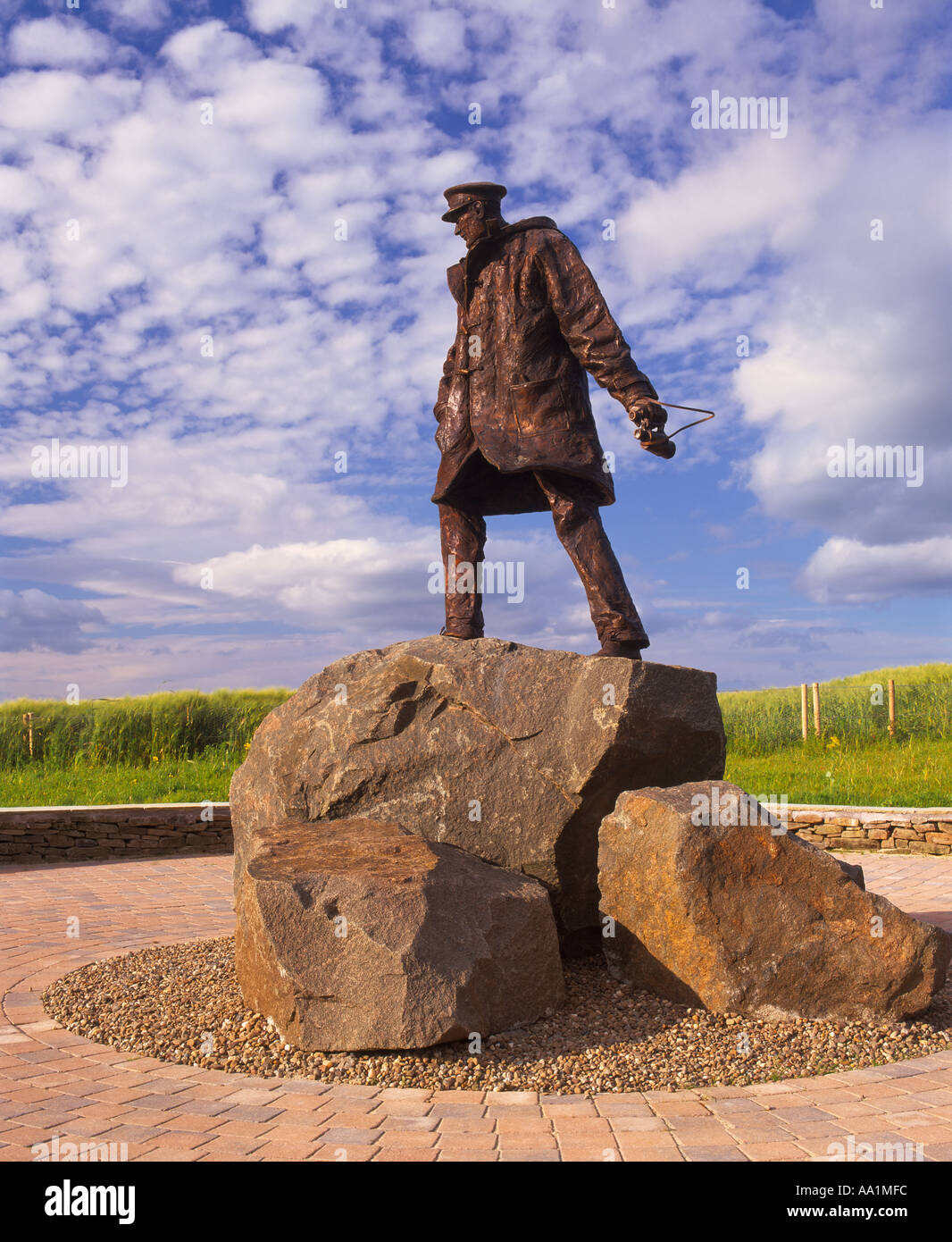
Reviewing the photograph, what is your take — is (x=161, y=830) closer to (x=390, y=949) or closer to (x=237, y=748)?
(x=237, y=748)

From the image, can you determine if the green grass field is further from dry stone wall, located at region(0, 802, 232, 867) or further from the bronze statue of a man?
the bronze statue of a man

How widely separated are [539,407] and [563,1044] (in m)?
3.50

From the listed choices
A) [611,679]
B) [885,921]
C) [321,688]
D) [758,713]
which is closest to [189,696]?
[758,713]

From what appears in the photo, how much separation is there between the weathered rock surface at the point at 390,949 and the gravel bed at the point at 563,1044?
0.10m

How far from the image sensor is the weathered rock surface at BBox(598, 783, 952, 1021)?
451 cm

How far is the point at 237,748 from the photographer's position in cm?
1593

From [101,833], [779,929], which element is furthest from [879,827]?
[101,833]

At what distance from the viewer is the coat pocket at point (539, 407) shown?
6.00 m

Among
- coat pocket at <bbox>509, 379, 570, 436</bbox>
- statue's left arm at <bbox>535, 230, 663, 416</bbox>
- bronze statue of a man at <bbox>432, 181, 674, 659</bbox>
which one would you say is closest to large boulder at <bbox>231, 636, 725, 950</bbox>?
bronze statue of a man at <bbox>432, 181, 674, 659</bbox>

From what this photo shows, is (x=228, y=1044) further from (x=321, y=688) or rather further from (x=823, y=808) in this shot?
(x=823, y=808)

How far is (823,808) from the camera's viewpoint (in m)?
10.4

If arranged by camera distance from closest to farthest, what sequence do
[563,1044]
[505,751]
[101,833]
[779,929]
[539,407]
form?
[563,1044] → [779,929] → [505,751] → [539,407] → [101,833]

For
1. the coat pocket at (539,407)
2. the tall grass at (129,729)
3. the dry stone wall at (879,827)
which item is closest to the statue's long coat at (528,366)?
the coat pocket at (539,407)

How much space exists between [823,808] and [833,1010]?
6182mm
